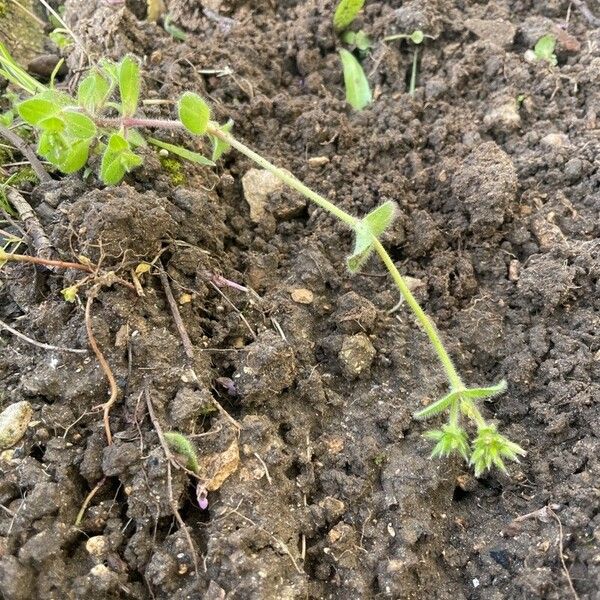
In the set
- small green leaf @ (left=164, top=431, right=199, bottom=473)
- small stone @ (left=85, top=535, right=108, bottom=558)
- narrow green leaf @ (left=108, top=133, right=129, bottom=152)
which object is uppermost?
narrow green leaf @ (left=108, top=133, right=129, bottom=152)

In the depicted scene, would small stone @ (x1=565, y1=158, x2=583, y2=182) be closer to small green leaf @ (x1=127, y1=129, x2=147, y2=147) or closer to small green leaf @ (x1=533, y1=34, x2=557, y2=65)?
small green leaf @ (x1=533, y1=34, x2=557, y2=65)

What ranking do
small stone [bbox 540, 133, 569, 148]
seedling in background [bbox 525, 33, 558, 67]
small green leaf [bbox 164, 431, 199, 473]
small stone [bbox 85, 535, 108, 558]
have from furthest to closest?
1. seedling in background [bbox 525, 33, 558, 67]
2. small stone [bbox 540, 133, 569, 148]
3. small green leaf [bbox 164, 431, 199, 473]
4. small stone [bbox 85, 535, 108, 558]

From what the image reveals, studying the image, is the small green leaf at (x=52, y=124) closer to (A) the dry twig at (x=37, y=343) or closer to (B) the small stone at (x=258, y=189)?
(A) the dry twig at (x=37, y=343)

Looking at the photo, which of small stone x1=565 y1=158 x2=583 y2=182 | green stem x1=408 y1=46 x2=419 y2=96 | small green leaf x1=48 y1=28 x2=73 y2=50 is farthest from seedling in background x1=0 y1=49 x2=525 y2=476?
green stem x1=408 y1=46 x2=419 y2=96

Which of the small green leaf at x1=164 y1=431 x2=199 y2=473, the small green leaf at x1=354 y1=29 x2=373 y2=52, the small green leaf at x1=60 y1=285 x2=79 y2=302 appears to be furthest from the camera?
the small green leaf at x1=354 y1=29 x2=373 y2=52

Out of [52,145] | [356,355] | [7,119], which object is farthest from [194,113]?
[356,355]

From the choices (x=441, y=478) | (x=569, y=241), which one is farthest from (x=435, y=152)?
(x=441, y=478)

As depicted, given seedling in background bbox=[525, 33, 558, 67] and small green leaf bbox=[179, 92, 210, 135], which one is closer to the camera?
small green leaf bbox=[179, 92, 210, 135]
